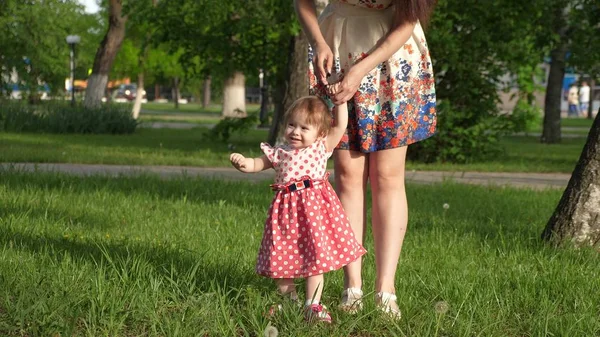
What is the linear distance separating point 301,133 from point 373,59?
0.41 m

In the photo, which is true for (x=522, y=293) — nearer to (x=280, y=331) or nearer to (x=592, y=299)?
(x=592, y=299)

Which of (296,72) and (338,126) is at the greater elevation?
(296,72)

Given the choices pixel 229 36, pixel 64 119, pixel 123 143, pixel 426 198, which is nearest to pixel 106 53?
pixel 64 119

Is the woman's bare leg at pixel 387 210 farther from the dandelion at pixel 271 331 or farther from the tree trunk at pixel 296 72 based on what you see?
the tree trunk at pixel 296 72

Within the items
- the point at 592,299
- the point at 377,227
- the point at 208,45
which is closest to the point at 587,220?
the point at 592,299

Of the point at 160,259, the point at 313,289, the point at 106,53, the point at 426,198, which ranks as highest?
the point at 106,53

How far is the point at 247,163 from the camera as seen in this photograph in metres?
3.86

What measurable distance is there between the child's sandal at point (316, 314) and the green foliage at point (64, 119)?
19.0m

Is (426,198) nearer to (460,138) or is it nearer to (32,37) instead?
(460,138)

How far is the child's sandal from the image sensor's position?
3.73m

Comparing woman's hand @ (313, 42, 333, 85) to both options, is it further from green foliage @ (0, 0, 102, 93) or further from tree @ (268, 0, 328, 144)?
green foliage @ (0, 0, 102, 93)

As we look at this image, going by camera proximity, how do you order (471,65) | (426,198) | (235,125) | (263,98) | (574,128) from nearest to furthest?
(426,198), (471,65), (235,125), (263,98), (574,128)

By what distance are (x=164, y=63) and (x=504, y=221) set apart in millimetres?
49153

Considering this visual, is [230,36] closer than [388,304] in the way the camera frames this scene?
No
